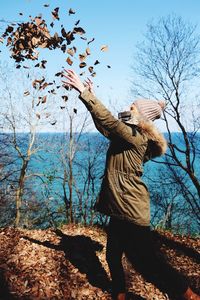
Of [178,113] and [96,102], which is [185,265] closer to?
[96,102]

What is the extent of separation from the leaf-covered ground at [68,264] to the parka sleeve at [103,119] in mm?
2385

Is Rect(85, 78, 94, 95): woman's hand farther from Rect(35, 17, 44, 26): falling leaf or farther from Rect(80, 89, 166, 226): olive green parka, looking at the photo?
Rect(35, 17, 44, 26): falling leaf

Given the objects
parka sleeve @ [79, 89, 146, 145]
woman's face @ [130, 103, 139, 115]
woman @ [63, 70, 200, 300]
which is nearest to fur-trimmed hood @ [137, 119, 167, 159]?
woman @ [63, 70, 200, 300]

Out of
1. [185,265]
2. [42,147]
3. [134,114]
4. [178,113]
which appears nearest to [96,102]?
[134,114]

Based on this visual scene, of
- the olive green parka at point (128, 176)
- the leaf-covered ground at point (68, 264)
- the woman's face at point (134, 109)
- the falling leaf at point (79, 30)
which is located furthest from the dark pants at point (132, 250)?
the falling leaf at point (79, 30)

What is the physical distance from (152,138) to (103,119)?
0.69 metres

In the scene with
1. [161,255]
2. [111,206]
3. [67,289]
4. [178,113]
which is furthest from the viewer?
[178,113]

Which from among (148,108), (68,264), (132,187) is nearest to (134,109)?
(148,108)

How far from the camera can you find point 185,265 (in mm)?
5207

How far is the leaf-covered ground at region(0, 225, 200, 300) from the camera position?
4094 mm

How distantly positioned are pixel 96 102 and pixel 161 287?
121 inches

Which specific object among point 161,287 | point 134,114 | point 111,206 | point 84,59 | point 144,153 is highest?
point 84,59

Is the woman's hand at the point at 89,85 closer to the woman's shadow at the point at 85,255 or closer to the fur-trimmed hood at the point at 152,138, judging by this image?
the fur-trimmed hood at the point at 152,138

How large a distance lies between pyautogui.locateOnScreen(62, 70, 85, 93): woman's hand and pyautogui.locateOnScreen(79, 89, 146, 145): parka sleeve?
57 millimetres
